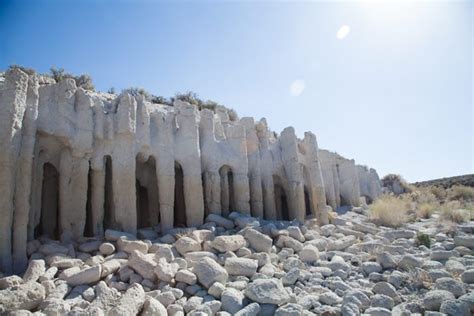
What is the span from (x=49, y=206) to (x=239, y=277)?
578 centimetres

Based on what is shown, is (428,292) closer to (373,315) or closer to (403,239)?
Answer: (373,315)

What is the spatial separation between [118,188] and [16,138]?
2.43 metres

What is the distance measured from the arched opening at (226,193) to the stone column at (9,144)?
5492mm

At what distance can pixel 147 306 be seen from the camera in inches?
202

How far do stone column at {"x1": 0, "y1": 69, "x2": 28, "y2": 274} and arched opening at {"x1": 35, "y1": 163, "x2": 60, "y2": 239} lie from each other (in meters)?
2.36

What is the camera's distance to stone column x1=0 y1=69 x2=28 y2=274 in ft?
21.9

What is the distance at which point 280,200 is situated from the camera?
43.9ft

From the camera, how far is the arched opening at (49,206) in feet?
30.0

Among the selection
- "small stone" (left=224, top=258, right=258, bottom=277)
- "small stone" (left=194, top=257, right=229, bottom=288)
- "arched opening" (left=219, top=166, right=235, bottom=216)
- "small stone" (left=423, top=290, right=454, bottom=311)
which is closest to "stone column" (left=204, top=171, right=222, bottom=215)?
"arched opening" (left=219, top=166, right=235, bottom=216)

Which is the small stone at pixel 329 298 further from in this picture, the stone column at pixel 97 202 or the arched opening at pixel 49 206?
the arched opening at pixel 49 206

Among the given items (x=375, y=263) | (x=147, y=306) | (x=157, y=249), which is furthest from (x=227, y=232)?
(x=147, y=306)

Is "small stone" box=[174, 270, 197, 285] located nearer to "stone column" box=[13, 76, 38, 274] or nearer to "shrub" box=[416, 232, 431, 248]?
"stone column" box=[13, 76, 38, 274]

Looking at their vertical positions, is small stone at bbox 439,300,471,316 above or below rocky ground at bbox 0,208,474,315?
below

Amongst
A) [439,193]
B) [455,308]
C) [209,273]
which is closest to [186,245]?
[209,273]
